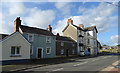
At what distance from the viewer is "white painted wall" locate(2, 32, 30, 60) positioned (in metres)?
21.4

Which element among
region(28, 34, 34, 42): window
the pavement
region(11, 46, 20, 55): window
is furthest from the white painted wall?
region(28, 34, 34, 42): window

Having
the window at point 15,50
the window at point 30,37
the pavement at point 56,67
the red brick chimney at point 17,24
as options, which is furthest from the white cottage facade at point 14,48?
the red brick chimney at point 17,24

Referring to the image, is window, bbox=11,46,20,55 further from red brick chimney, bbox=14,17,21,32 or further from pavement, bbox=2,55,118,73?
red brick chimney, bbox=14,17,21,32

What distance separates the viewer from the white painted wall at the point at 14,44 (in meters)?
21.4

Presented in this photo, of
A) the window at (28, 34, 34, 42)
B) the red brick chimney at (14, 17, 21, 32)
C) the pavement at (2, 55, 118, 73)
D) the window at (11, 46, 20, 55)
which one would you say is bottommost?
the pavement at (2, 55, 118, 73)

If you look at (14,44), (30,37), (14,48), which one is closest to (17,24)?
(30,37)

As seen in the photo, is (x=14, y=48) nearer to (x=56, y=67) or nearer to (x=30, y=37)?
(x=56, y=67)

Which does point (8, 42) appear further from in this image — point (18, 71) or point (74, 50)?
point (74, 50)

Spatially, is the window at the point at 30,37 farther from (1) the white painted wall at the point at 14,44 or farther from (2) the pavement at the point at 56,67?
(2) the pavement at the point at 56,67

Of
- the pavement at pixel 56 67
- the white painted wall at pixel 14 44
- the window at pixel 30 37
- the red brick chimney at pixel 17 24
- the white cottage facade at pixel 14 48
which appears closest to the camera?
the pavement at pixel 56 67

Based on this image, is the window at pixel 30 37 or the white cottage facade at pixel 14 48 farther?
the window at pixel 30 37

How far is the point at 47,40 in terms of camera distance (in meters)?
36.2

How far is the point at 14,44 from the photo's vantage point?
22734 mm

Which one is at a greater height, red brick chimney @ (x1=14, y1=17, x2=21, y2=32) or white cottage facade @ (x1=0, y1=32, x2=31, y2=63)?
red brick chimney @ (x1=14, y1=17, x2=21, y2=32)
